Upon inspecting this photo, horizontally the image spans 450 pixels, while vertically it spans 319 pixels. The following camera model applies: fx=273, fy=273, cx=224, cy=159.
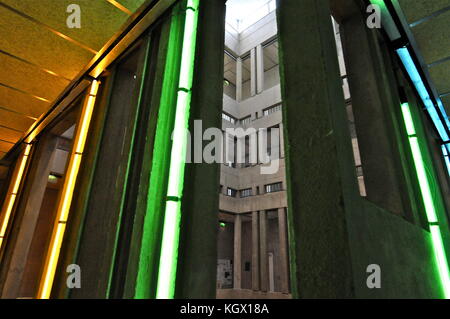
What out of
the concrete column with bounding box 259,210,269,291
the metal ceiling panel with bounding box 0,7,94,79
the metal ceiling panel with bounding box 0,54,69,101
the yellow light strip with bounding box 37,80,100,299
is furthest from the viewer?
the concrete column with bounding box 259,210,269,291

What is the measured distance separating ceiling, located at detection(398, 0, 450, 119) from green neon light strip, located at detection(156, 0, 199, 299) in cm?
269

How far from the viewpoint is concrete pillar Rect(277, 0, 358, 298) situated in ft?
4.31

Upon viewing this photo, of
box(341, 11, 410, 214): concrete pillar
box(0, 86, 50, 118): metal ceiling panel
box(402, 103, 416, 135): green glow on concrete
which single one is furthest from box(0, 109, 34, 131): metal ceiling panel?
box(402, 103, 416, 135): green glow on concrete

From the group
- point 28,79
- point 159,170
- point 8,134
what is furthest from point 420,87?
point 8,134

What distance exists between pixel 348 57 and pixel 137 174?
2464 mm

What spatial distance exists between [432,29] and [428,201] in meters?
2.34

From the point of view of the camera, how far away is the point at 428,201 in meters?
2.89

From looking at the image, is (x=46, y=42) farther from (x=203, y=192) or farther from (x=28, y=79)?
(x=203, y=192)

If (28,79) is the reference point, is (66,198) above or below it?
below

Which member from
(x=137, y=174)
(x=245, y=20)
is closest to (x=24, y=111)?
(x=137, y=174)

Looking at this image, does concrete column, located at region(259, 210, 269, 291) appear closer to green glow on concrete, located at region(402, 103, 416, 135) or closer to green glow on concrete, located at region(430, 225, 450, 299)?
green glow on concrete, located at region(402, 103, 416, 135)

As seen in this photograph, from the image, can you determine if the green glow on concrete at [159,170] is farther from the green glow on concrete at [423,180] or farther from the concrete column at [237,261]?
the concrete column at [237,261]

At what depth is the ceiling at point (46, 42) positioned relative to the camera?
3.76m

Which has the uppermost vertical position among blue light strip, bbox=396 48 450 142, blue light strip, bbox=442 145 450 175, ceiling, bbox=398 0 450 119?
ceiling, bbox=398 0 450 119
